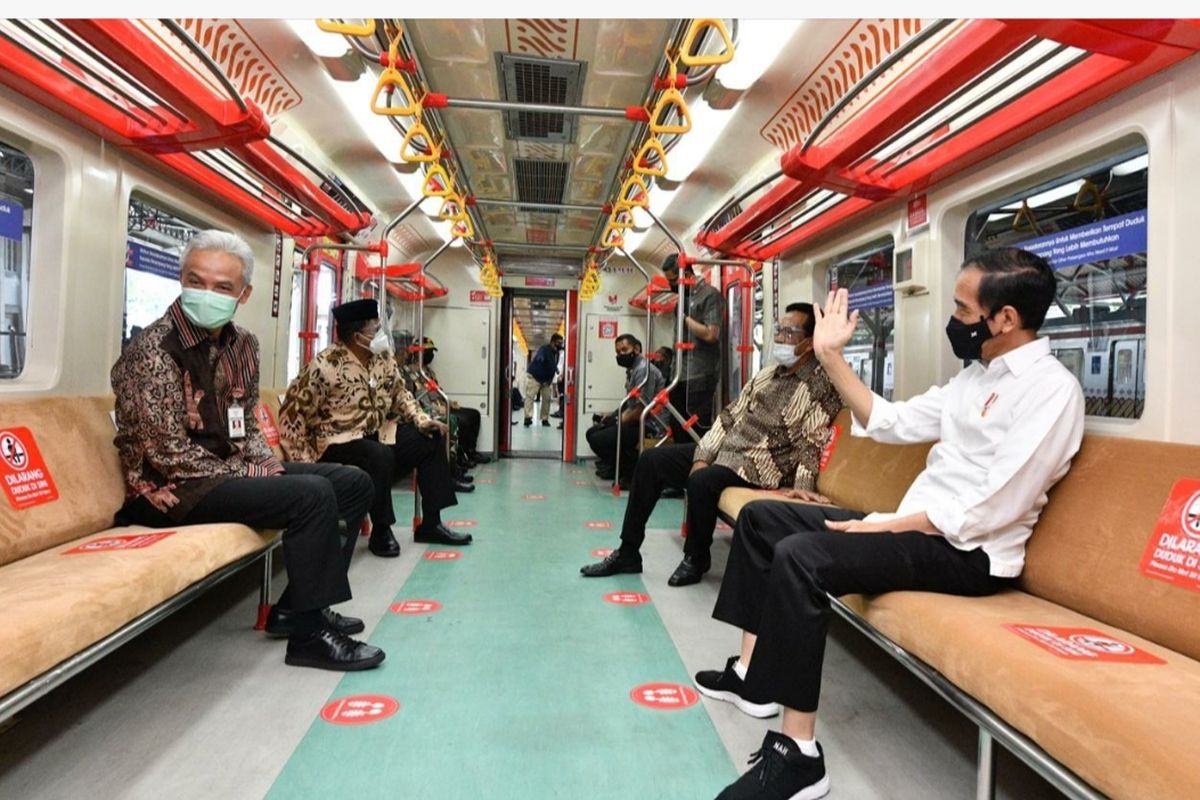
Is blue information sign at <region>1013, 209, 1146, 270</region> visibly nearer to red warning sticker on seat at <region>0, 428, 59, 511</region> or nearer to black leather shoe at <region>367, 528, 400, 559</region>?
black leather shoe at <region>367, 528, 400, 559</region>

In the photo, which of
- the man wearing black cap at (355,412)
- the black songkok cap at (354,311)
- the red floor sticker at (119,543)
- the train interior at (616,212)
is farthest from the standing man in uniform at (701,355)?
the red floor sticker at (119,543)

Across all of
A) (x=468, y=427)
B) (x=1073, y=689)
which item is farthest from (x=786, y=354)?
(x=468, y=427)

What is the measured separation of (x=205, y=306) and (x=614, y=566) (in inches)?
93.3

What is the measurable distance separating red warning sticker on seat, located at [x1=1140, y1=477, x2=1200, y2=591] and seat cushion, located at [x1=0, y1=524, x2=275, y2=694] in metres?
2.68

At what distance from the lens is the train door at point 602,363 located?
353 inches

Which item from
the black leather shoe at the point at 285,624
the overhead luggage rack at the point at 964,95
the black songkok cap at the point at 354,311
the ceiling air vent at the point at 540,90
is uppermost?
the ceiling air vent at the point at 540,90

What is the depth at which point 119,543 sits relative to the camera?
2127 millimetres

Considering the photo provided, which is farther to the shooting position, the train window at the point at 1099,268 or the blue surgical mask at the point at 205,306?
the blue surgical mask at the point at 205,306

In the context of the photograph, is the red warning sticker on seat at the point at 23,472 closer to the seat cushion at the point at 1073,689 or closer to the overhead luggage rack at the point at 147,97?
the overhead luggage rack at the point at 147,97

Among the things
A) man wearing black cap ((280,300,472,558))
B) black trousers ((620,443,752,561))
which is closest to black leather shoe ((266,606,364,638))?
man wearing black cap ((280,300,472,558))

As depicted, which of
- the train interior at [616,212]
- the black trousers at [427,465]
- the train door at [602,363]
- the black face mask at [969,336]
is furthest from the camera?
the train door at [602,363]

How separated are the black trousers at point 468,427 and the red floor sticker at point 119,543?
213 inches

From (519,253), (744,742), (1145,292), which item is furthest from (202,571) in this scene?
(519,253)

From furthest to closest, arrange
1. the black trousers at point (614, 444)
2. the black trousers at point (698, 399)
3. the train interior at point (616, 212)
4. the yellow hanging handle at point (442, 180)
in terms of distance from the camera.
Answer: the black trousers at point (614, 444) → the black trousers at point (698, 399) → the yellow hanging handle at point (442, 180) → the train interior at point (616, 212)
